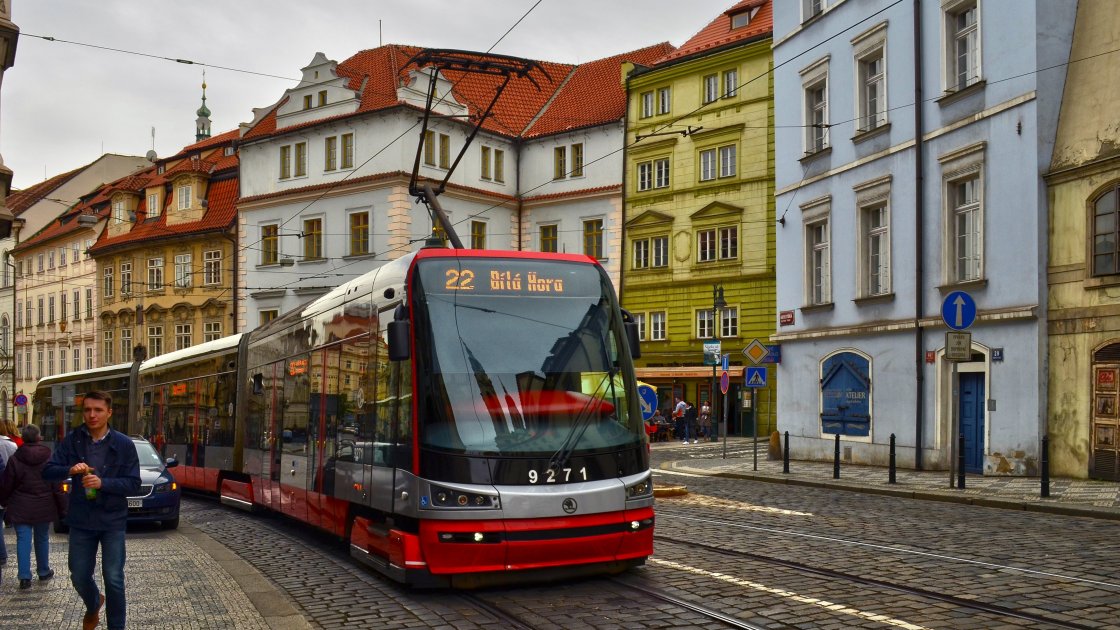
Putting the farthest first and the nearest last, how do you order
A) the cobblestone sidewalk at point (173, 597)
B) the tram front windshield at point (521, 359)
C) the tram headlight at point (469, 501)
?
the tram front windshield at point (521, 359)
the tram headlight at point (469, 501)
the cobblestone sidewalk at point (173, 597)

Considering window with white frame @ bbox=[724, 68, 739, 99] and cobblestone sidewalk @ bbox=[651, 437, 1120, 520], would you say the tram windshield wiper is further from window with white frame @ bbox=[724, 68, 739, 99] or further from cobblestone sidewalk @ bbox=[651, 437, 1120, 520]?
window with white frame @ bbox=[724, 68, 739, 99]

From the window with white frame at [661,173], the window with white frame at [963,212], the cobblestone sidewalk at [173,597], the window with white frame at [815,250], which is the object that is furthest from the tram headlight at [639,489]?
the window with white frame at [661,173]

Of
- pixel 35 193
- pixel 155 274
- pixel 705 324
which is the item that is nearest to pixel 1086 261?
pixel 705 324

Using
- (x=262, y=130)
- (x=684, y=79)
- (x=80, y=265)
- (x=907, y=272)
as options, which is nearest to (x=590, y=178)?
(x=684, y=79)

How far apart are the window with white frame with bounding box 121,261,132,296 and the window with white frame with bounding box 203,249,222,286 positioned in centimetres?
616

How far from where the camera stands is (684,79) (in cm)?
4500

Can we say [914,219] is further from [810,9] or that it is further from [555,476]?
[555,476]

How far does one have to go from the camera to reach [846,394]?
87.0 feet

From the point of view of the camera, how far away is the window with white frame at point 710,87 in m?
43.9

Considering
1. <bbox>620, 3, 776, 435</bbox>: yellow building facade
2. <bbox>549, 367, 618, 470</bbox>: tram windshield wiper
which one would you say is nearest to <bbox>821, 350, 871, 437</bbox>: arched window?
<bbox>620, 3, 776, 435</bbox>: yellow building facade

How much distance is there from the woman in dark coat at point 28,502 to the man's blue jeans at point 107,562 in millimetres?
3217

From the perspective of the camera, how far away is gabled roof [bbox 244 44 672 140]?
1863 inches

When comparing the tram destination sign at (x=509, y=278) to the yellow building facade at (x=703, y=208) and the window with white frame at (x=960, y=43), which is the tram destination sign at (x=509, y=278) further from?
the yellow building facade at (x=703, y=208)

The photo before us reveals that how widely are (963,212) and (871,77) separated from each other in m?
4.94
